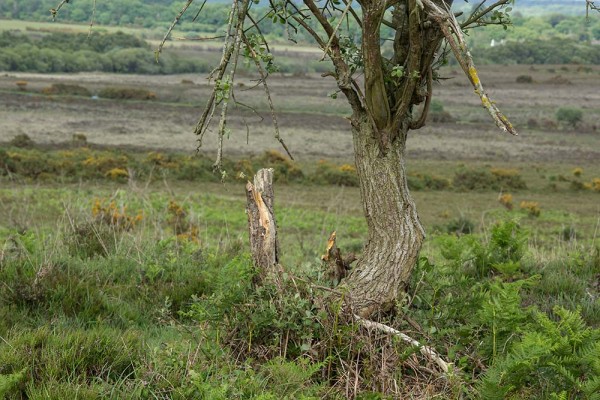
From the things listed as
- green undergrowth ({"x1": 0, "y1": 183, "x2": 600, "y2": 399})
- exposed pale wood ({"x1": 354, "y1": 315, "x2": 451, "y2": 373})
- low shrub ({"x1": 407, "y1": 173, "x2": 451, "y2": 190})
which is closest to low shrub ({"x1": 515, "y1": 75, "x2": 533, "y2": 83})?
low shrub ({"x1": 407, "y1": 173, "x2": 451, "y2": 190})

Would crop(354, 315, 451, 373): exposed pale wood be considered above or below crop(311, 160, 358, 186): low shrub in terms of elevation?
above

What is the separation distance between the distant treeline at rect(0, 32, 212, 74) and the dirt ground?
13.9ft

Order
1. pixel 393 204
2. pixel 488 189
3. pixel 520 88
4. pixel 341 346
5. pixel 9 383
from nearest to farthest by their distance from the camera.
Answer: pixel 9 383, pixel 341 346, pixel 393 204, pixel 488 189, pixel 520 88

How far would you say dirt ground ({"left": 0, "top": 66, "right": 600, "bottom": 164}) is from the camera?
105 ft

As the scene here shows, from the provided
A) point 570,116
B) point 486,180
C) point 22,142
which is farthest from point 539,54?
point 22,142

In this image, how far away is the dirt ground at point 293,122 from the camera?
32000 mm

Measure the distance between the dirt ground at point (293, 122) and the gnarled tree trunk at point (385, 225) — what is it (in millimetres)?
17411

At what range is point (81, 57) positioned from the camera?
6494cm

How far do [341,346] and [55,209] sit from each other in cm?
1310

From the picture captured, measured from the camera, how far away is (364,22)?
15.6ft

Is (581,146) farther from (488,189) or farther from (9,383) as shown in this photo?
(9,383)

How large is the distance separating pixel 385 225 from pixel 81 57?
6346cm

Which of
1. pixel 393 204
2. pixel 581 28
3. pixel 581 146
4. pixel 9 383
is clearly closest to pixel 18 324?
pixel 9 383

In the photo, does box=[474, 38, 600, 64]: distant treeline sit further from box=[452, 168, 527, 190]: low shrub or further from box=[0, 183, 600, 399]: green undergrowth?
box=[0, 183, 600, 399]: green undergrowth
